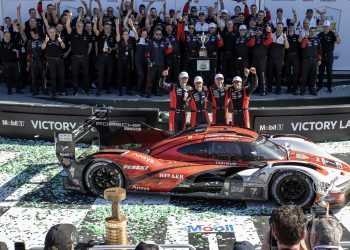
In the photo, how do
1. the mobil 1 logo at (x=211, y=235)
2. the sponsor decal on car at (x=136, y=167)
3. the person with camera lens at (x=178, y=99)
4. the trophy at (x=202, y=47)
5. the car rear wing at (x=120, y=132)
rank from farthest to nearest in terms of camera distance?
the trophy at (x=202, y=47)
the person with camera lens at (x=178, y=99)
the car rear wing at (x=120, y=132)
the sponsor decal on car at (x=136, y=167)
the mobil 1 logo at (x=211, y=235)

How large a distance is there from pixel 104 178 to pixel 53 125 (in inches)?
137

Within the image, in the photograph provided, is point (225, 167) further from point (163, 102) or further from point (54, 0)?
point (54, 0)

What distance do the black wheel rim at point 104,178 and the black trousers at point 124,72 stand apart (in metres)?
6.01

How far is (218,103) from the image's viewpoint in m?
11.0

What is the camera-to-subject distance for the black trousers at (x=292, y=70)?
566 inches

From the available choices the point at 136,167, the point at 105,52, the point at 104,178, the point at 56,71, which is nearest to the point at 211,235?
the point at 136,167

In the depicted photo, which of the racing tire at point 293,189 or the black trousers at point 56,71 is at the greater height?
the black trousers at point 56,71

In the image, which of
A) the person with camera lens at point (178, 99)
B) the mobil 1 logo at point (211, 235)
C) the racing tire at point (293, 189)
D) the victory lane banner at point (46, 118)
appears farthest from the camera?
the victory lane banner at point (46, 118)

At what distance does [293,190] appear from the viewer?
8258mm

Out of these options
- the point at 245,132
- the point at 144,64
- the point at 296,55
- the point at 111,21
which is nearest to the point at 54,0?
the point at 111,21

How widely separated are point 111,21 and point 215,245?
30.3ft

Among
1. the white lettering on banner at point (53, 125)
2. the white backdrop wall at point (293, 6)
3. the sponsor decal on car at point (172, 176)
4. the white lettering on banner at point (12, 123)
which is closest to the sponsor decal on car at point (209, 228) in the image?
the sponsor decal on car at point (172, 176)

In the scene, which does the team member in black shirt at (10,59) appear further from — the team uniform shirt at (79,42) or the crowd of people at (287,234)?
the crowd of people at (287,234)

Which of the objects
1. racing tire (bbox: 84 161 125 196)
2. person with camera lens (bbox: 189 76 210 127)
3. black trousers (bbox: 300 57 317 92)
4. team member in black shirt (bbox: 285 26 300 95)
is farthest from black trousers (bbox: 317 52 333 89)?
racing tire (bbox: 84 161 125 196)
